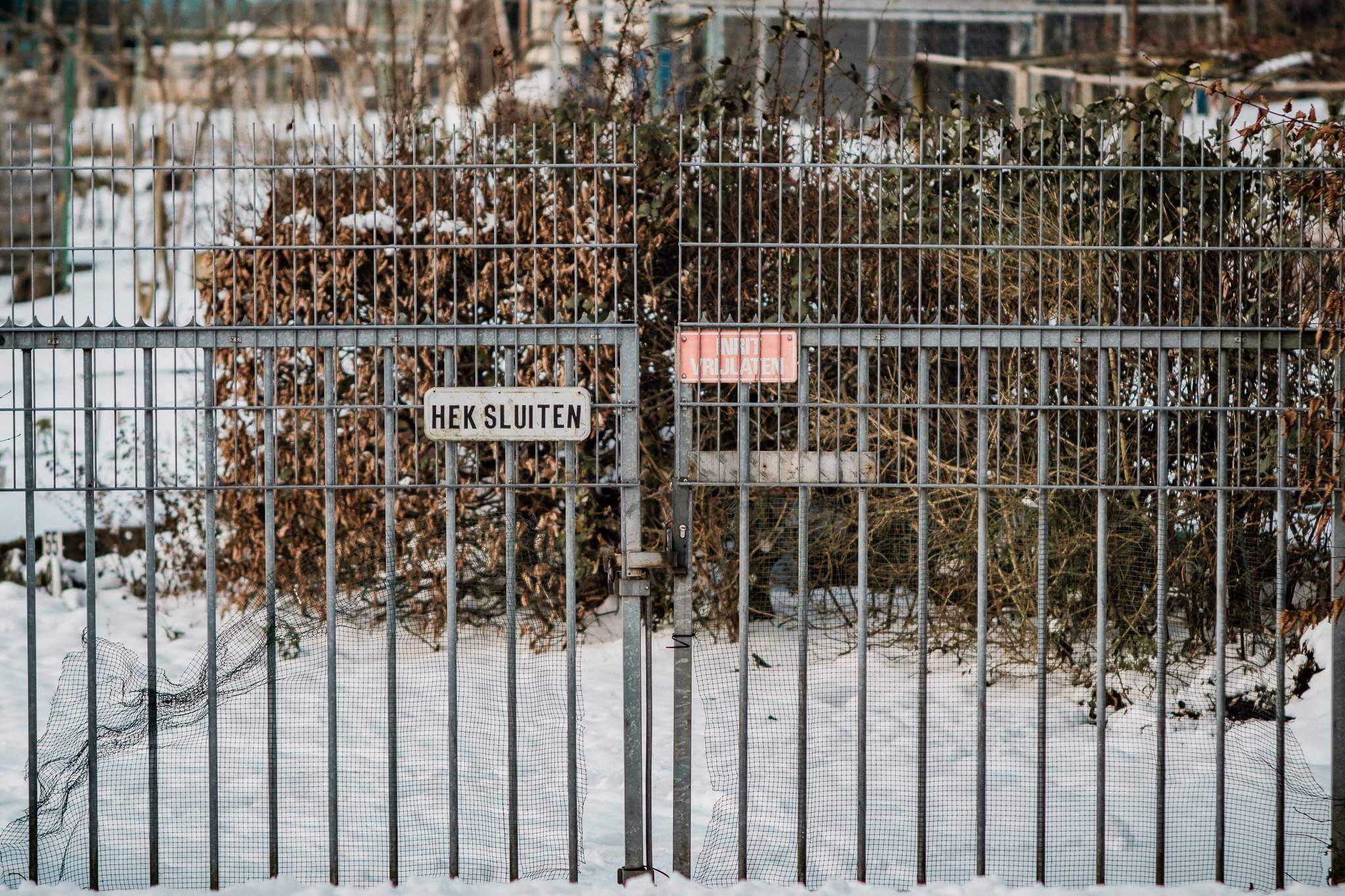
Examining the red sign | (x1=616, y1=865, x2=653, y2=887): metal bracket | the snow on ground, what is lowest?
the snow on ground

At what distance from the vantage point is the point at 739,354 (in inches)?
177

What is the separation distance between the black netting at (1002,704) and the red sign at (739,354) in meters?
1.47

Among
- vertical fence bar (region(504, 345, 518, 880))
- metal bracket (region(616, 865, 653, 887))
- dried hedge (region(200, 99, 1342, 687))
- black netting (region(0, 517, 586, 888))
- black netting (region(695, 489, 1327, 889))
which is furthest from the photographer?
dried hedge (region(200, 99, 1342, 687))

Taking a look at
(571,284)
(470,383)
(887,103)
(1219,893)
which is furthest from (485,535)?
(1219,893)

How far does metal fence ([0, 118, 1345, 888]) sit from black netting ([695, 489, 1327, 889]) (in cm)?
3

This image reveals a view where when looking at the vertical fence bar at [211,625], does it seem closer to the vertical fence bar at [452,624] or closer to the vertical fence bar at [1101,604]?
the vertical fence bar at [452,624]

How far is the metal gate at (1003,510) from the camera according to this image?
14.9 feet

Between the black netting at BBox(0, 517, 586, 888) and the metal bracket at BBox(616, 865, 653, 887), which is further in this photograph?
the black netting at BBox(0, 517, 586, 888)

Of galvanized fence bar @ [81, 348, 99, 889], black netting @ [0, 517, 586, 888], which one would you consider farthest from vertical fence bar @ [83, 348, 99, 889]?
black netting @ [0, 517, 586, 888]

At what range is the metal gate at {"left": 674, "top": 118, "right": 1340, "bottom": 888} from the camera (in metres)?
4.54

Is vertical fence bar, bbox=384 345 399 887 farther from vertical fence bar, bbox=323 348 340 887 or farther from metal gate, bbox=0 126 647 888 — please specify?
vertical fence bar, bbox=323 348 340 887

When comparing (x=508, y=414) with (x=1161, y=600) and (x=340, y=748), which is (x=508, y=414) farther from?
(x=340, y=748)

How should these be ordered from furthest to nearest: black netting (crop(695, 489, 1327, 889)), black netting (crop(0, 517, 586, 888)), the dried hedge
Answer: the dried hedge < black netting (crop(695, 489, 1327, 889)) < black netting (crop(0, 517, 586, 888))

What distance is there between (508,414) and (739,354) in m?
0.76
